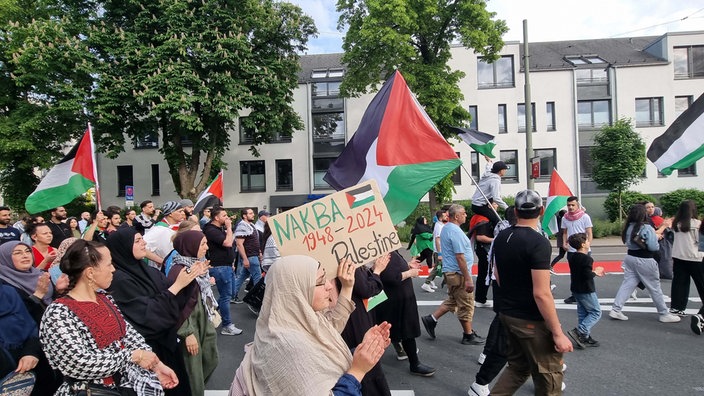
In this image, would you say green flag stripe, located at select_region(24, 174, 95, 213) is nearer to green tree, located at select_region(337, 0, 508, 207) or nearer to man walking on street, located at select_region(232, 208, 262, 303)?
man walking on street, located at select_region(232, 208, 262, 303)

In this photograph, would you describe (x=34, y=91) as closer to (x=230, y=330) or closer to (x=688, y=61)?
(x=230, y=330)

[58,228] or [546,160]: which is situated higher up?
[546,160]

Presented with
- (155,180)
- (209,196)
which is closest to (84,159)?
(209,196)

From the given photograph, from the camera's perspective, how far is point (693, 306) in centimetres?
707

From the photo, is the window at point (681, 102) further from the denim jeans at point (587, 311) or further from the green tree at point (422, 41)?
the denim jeans at point (587, 311)

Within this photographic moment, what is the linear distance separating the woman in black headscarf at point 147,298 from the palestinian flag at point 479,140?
5.05m

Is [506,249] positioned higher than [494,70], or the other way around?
[494,70]

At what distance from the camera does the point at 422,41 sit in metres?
22.0

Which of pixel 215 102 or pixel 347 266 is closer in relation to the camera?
pixel 347 266

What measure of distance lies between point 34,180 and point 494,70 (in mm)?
27550

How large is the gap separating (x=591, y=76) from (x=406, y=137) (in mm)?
29994

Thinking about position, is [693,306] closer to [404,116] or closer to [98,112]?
[404,116]

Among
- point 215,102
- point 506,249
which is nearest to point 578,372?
point 506,249

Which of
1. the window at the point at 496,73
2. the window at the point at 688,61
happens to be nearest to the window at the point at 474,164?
the window at the point at 496,73
